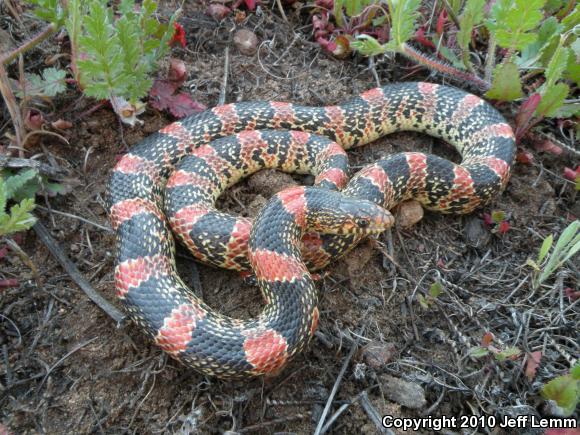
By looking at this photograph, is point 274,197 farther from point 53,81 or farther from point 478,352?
point 53,81

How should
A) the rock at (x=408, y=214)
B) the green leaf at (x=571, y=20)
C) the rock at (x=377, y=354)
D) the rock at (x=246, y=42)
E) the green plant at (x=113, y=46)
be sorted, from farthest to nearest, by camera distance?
the rock at (x=246, y=42), the green leaf at (x=571, y=20), the rock at (x=408, y=214), the green plant at (x=113, y=46), the rock at (x=377, y=354)

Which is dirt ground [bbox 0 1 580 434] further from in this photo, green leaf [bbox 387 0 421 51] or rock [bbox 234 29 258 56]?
green leaf [bbox 387 0 421 51]

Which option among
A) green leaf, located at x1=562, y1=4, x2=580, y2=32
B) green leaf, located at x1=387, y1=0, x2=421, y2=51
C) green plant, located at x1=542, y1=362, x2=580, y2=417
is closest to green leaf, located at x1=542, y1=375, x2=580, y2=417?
green plant, located at x1=542, y1=362, x2=580, y2=417

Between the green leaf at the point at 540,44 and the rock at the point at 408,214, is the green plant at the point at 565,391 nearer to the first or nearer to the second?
the rock at the point at 408,214

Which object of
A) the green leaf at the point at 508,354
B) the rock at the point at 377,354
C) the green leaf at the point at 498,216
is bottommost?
the rock at the point at 377,354

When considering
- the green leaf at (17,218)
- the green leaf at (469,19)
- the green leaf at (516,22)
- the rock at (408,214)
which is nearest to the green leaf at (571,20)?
the green leaf at (516,22)

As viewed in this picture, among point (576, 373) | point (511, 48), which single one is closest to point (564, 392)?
point (576, 373)

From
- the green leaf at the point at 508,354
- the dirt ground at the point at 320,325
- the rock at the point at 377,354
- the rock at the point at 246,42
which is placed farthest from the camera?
the rock at the point at 246,42
